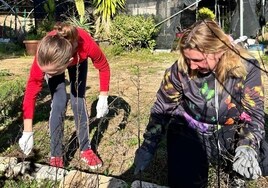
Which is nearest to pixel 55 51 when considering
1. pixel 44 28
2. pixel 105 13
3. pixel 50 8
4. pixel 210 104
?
pixel 210 104

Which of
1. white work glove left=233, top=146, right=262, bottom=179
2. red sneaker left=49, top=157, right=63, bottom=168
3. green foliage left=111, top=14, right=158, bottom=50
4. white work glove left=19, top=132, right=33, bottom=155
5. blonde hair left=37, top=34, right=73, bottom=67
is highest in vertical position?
green foliage left=111, top=14, right=158, bottom=50

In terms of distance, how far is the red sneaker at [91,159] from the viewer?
3236 mm

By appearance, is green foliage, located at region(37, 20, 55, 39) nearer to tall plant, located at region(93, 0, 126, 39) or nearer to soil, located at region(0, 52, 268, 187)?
tall plant, located at region(93, 0, 126, 39)

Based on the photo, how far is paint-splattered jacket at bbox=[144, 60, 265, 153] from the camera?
236 cm

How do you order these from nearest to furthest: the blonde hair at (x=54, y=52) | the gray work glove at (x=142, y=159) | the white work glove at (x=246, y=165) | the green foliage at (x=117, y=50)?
1. the white work glove at (x=246, y=165)
2. the gray work glove at (x=142, y=159)
3. the blonde hair at (x=54, y=52)
4. the green foliage at (x=117, y=50)

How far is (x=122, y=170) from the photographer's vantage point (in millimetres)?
3234

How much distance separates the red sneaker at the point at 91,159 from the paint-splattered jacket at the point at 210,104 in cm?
85

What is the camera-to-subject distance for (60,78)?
3.19 meters

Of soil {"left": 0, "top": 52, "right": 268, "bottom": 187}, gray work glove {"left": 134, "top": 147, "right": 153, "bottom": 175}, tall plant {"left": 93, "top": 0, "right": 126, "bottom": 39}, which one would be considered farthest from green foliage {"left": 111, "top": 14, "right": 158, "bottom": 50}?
gray work glove {"left": 134, "top": 147, "right": 153, "bottom": 175}

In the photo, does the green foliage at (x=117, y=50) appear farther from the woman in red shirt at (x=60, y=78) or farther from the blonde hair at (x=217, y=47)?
the blonde hair at (x=217, y=47)

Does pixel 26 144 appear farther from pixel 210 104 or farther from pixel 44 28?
pixel 44 28

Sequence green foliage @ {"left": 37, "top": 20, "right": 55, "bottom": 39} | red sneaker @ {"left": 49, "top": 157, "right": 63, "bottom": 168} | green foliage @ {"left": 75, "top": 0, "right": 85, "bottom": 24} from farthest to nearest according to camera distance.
A: green foliage @ {"left": 37, "top": 20, "right": 55, "bottom": 39} → green foliage @ {"left": 75, "top": 0, "right": 85, "bottom": 24} → red sneaker @ {"left": 49, "top": 157, "right": 63, "bottom": 168}

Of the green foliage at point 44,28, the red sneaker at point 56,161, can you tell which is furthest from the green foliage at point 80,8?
the red sneaker at point 56,161

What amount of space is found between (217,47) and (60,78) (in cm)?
137
